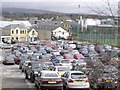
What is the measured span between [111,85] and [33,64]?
29.0 ft

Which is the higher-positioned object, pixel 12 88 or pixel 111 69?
pixel 111 69

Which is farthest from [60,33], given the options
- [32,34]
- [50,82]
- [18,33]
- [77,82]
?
[50,82]

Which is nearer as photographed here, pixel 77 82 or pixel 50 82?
pixel 50 82

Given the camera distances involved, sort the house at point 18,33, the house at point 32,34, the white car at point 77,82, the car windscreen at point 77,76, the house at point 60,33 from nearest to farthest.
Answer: the white car at point 77,82
the car windscreen at point 77,76
the house at point 18,33
the house at point 32,34
the house at point 60,33

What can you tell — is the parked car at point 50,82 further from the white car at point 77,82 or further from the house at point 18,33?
the house at point 18,33

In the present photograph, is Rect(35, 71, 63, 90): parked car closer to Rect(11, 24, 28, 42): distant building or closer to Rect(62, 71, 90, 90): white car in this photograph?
Rect(62, 71, 90, 90): white car

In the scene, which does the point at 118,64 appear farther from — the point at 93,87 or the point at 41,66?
the point at 41,66

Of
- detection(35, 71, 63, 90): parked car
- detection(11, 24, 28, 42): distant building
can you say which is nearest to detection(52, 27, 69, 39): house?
detection(11, 24, 28, 42): distant building

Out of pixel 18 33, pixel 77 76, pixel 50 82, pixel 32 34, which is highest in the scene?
pixel 77 76

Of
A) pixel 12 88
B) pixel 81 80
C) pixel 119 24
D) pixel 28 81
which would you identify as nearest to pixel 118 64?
pixel 119 24

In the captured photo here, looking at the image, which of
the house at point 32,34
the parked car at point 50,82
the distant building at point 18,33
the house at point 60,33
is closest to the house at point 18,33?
the distant building at point 18,33

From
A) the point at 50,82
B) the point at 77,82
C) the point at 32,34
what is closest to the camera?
the point at 50,82

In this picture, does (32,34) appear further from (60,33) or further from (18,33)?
(60,33)

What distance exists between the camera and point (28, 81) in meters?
25.0
